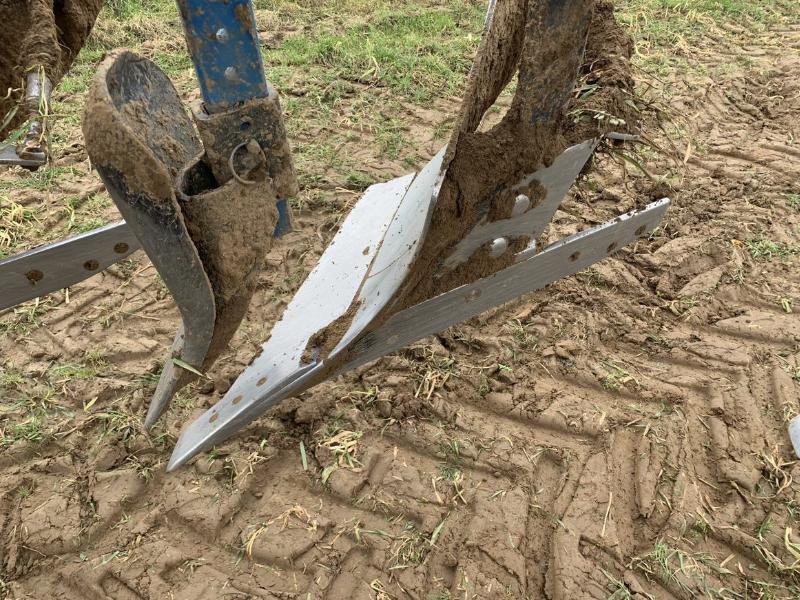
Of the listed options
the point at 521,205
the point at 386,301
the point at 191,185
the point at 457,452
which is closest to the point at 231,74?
the point at 191,185

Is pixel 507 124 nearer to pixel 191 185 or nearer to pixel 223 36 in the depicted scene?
pixel 223 36

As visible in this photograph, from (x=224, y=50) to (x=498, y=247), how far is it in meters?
0.99

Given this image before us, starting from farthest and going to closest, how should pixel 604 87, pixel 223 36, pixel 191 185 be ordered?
pixel 604 87
pixel 191 185
pixel 223 36

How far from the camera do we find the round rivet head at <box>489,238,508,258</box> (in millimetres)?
1854

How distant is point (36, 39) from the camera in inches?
68.7

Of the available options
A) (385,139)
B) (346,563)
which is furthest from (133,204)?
(385,139)

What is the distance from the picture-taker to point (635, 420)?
88.0 inches

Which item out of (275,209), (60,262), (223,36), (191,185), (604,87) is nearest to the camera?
(223,36)

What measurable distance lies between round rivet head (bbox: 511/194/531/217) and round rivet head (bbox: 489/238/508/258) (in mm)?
96

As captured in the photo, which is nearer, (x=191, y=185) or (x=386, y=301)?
(x=191, y=185)

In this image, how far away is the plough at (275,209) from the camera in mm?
1400

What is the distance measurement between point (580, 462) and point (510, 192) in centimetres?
105

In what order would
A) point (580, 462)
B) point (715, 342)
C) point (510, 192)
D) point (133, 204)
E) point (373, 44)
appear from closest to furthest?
point (133, 204)
point (510, 192)
point (580, 462)
point (715, 342)
point (373, 44)

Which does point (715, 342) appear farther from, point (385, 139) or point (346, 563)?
point (385, 139)
